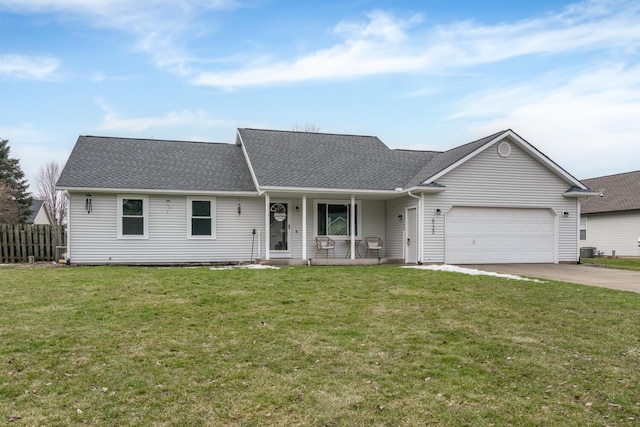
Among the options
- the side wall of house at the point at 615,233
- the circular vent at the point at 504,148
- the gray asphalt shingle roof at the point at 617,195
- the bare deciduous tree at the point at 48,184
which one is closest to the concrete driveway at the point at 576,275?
the circular vent at the point at 504,148

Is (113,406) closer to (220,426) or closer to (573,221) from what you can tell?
(220,426)

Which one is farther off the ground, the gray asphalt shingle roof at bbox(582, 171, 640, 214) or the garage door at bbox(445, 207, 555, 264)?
the gray asphalt shingle roof at bbox(582, 171, 640, 214)

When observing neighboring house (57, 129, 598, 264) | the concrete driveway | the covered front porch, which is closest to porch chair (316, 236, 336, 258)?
the covered front porch

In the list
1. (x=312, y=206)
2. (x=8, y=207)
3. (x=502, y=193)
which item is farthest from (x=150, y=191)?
(x=8, y=207)

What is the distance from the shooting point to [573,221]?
54.7 feet

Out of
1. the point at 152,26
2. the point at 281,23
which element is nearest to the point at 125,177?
the point at 152,26

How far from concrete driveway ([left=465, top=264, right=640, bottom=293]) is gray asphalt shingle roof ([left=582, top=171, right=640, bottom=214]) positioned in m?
11.9

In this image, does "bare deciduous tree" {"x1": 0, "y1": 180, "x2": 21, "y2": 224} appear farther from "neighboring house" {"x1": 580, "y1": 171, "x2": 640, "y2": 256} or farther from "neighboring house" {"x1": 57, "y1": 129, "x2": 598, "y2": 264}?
"neighboring house" {"x1": 580, "y1": 171, "x2": 640, "y2": 256}

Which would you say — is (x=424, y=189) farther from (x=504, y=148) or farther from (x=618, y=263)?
(x=618, y=263)

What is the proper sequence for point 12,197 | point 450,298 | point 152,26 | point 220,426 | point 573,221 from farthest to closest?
point 12,197 < point 573,221 < point 152,26 < point 450,298 < point 220,426

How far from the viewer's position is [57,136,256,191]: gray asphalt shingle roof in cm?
1505

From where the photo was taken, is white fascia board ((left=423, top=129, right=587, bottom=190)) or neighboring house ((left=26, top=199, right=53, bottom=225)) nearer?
white fascia board ((left=423, top=129, right=587, bottom=190))

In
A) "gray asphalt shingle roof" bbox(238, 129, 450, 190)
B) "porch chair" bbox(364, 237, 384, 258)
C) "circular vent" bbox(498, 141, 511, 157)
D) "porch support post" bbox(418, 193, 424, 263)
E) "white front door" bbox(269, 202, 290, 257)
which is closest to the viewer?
"porch support post" bbox(418, 193, 424, 263)

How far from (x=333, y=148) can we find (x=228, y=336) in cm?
1400
